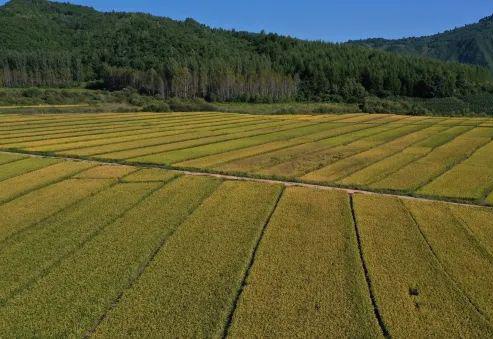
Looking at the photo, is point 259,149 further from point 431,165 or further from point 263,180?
point 431,165

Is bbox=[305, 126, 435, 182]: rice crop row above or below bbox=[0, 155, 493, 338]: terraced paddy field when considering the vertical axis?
above

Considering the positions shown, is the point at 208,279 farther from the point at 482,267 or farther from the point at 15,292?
the point at 482,267

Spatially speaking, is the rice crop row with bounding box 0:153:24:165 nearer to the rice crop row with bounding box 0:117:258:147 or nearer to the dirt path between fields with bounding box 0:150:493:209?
the dirt path between fields with bounding box 0:150:493:209

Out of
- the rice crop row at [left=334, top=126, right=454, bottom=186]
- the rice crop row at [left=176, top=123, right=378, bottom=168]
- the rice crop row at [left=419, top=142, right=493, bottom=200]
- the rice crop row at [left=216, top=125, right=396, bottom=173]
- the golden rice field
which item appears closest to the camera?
the golden rice field

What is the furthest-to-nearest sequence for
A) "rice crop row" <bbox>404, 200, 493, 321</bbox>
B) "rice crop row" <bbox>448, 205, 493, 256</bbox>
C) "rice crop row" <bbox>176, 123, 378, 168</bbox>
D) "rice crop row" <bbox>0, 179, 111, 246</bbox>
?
"rice crop row" <bbox>176, 123, 378, 168</bbox>
"rice crop row" <bbox>0, 179, 111, 246</bbox>
"rice crop row" <bbox>448, 205, 493, 256</bbox>
"rice crop row" <bbox>404, 200, 493, 321</bbox>

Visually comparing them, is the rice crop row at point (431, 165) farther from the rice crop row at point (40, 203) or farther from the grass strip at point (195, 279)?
the rice crop row at point (40, 203)

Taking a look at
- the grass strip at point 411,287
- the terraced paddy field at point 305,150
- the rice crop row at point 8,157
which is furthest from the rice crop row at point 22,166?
the grass strip at point 411,287

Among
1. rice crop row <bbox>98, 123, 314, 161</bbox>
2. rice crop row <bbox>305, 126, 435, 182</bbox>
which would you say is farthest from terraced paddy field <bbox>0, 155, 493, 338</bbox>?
rice crop row <bbox>98, 123, 314, 161</bbox>
